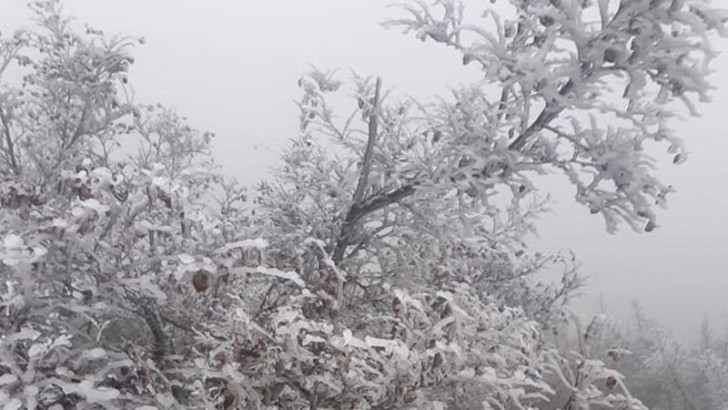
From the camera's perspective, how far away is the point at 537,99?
563cm

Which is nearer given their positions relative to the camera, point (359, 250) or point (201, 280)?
point (201, 280)

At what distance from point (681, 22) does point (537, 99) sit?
1.20m

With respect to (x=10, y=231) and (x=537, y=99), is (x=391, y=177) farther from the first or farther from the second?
(x=10, y=231)

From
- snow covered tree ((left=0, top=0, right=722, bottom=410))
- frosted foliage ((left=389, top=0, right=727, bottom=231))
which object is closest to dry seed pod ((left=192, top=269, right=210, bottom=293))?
snow covered tree ((left=0, top=0, right=722, bottom=410))

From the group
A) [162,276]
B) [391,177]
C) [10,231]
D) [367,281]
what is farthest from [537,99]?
[10,231]

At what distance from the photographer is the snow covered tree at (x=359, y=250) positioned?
3867 millimetres

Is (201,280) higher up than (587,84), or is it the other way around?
(587,84)

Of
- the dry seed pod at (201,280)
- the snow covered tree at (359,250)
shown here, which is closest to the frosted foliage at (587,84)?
the snow covered tree at (359,250)

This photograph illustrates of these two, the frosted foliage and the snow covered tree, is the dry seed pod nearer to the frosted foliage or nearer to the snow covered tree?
the snow covered tree

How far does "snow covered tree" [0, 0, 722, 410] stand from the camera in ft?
12.7

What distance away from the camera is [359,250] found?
8281 mm

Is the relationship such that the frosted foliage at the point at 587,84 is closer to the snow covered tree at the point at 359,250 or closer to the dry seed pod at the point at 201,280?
the snow covered tree at the point at 359,250

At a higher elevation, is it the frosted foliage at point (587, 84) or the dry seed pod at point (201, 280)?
the frosted foliage at point (587, 84)

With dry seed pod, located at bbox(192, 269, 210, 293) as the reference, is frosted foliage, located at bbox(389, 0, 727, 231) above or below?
above
